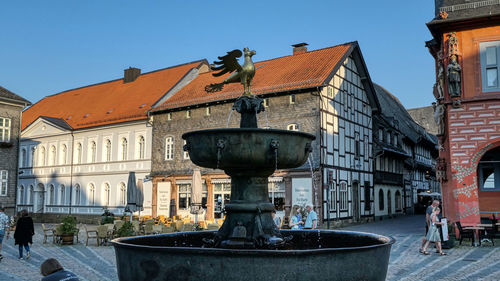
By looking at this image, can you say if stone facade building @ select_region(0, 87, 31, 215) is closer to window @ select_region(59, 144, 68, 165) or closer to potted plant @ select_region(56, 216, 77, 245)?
window @ select_region(59, 144, 68, 165)

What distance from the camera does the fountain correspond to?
5.00 m

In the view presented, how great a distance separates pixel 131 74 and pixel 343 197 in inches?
887

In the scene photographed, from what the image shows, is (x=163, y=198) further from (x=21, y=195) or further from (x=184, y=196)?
(x=21, y=195)

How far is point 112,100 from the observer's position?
36812 mm

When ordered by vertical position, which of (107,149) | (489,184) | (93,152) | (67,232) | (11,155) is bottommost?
(67,232)

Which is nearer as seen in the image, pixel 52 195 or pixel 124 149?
Answer: pixel 124 149

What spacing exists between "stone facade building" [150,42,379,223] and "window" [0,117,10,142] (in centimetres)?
884

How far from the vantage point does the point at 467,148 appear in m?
16.6

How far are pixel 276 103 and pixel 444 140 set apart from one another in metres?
9.31

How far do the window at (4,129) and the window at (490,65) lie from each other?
26.5m

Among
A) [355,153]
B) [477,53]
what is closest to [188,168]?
[355,153]

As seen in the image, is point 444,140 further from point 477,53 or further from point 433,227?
point 433,227

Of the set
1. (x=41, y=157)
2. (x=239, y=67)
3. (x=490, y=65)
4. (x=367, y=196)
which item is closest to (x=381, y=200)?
(x=367, y=196)

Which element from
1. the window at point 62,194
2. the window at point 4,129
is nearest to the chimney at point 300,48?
the window at point 4,129
